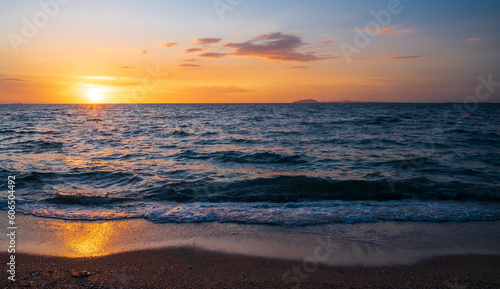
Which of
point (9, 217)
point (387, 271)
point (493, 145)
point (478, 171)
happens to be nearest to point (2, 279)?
point (9, 217)

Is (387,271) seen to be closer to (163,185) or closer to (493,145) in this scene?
(163,185)

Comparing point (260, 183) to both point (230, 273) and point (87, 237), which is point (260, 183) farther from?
point (230, 273)

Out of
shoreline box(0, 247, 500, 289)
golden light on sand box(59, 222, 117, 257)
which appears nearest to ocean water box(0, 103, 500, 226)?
golden light on sand box(59, 222, 117, 257)

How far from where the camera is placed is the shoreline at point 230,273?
4297mm

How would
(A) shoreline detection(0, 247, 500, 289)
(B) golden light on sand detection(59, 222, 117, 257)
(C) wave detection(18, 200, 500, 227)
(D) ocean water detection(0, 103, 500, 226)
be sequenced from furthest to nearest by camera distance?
1. (D) ocean water detection(0, 103, 500, 226)
2. (C) wave detection(18, 200, 500, 227)
3. (B) golden light on sand detection(59, 222, 117, 257)
4. (A) shoreline detection(0, 247, 500, 289)

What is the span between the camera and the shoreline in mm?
4297

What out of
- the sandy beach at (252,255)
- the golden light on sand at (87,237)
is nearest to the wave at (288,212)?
the sandy beach at (252,255)

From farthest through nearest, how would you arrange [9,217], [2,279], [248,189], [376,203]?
[248,189]
[376,203]
[9,217]
[2,279]

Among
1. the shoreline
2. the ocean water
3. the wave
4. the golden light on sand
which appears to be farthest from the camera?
the ocean water

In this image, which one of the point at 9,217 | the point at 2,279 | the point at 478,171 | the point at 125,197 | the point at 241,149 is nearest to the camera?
the point at 2,279

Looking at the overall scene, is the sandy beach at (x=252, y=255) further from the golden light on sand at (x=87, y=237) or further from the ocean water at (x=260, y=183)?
the ocean water at (x=260, y=183)

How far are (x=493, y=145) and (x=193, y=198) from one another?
20.1 meters

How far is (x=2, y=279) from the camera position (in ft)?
14.3

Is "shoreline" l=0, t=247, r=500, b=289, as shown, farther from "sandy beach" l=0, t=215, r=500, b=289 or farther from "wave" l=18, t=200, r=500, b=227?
"wave" l=18, t=200, r=500, b=227
